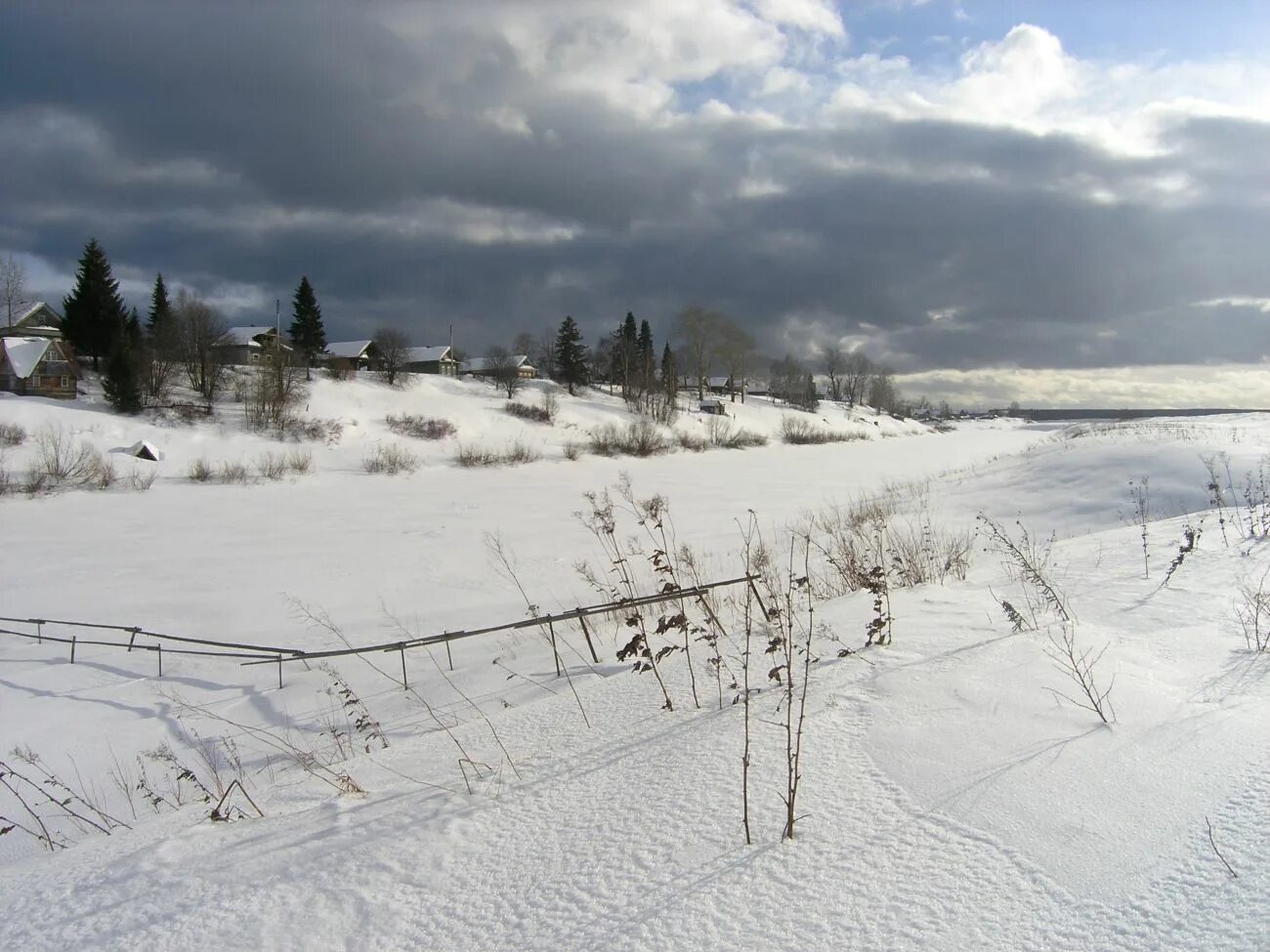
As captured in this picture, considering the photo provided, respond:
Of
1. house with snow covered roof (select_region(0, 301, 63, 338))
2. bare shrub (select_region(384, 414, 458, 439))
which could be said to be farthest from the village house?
bare shrub (select_region(384, 414, 458, 439))

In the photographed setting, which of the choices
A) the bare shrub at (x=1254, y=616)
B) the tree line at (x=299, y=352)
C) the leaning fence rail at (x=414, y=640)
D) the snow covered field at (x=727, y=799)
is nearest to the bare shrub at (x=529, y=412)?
the tree line at (x=299, y=352)

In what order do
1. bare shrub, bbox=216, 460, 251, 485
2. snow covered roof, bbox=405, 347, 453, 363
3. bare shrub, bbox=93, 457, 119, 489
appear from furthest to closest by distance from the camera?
snow covered roof, bbox=405, 347, 453, 363 < bare shrub, bbox=216, 460, 251, 485 < bare shrub, bbox=93, 457, 119, 489

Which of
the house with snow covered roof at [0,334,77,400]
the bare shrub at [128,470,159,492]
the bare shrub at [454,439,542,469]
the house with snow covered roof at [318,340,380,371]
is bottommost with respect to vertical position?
the bare shrub at [128,470,159,492]

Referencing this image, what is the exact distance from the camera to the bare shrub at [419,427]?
1641 inches

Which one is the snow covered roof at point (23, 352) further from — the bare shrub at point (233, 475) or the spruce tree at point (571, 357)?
the spruce tree at point (571, 357)

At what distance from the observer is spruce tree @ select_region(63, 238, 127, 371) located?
41.4 metres

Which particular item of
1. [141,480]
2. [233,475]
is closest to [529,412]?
[233,475]

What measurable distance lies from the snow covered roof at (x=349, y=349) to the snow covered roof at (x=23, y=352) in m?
26.9

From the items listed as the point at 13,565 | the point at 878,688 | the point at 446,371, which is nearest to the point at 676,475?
the point at 13,565

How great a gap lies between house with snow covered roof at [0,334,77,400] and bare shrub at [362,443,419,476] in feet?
57.8

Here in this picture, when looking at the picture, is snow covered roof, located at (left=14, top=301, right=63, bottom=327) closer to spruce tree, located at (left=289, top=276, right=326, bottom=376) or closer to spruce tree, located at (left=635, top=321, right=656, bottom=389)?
spruce tree, located at (left=289, top=276, right=326, bottom=376)

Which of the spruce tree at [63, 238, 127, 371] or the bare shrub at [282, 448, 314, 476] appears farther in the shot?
the spruce tree at [63, 238, 127, 371]

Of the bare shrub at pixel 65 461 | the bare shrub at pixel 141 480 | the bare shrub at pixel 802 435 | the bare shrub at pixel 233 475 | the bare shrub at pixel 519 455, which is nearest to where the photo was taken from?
the bare shrub at pixel 65 461

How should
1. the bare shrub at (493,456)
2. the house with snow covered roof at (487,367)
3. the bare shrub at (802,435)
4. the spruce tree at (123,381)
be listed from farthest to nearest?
the house with snow covered roof at (487,367) < the bare shrub at (802,435) < the bare shrub at (493,456) < the spruce tree at (123,381)
